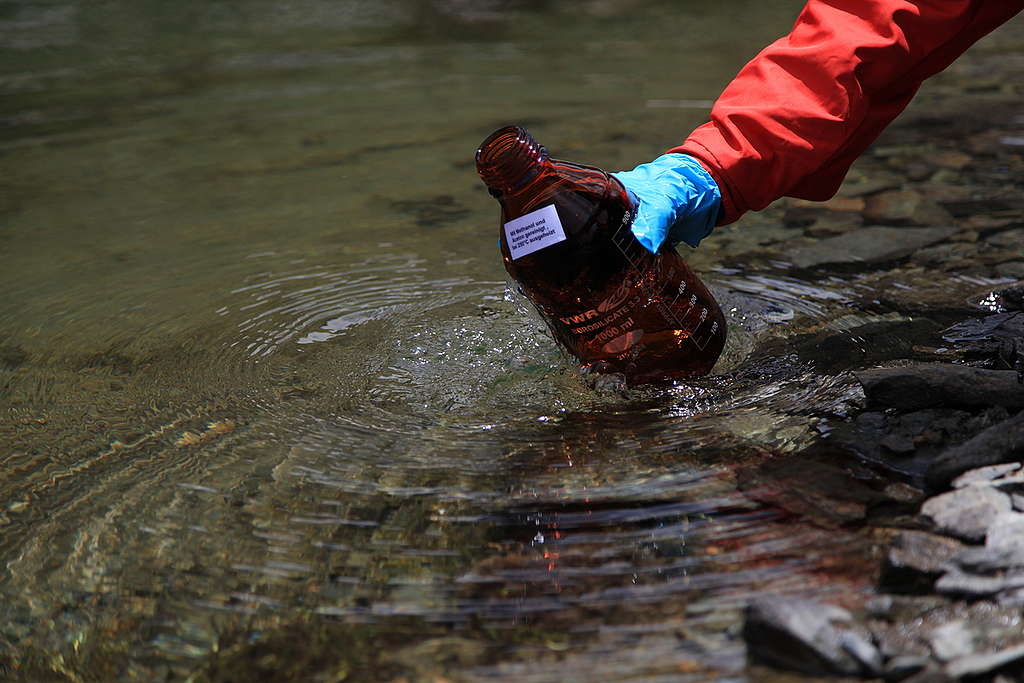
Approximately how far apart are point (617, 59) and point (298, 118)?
234 cm

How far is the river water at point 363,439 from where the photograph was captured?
179cm

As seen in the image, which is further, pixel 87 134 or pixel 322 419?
pixel 87 134

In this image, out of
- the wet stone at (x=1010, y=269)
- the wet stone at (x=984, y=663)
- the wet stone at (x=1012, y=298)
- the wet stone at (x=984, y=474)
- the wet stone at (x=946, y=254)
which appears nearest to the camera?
the wet stone at (x=984, y=663)

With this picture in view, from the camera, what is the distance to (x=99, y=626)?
73.2 inches

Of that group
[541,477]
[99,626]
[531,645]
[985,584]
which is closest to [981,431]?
[985,584]

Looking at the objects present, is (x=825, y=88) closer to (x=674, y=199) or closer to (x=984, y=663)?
(x=674, y=199)

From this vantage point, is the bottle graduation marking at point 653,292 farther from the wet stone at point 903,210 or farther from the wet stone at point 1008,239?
the wet stone at point 903,210

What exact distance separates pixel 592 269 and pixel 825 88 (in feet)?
2.59

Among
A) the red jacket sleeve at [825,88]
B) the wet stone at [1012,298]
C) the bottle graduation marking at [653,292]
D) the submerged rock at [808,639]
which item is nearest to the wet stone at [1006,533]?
the submerged rock at [808,639]

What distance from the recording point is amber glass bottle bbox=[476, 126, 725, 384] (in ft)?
7.23

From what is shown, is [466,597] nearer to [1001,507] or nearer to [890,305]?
[1001,507]

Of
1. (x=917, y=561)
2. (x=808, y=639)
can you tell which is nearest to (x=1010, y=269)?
(x=917, y=561)

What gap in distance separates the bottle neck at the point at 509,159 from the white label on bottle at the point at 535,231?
0.07 metres

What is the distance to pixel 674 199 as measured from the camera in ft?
8.23
